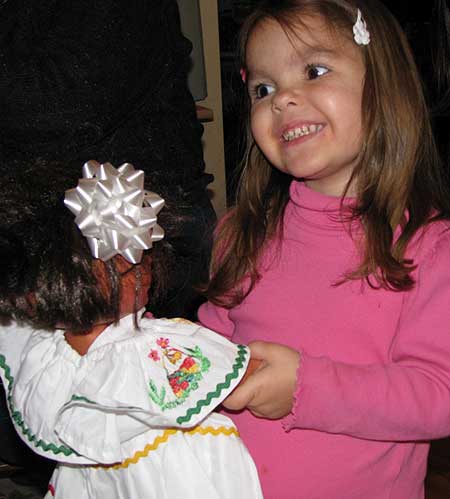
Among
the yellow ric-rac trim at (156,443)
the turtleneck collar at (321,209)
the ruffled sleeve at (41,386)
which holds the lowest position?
the yellow ric-rac trim at (156,443)

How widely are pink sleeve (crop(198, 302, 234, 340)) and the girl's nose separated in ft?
1.18

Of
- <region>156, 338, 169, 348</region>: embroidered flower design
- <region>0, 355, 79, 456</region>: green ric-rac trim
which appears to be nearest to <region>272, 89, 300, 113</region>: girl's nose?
<region>156, 338, 169, 348</region>: embroidered flower design

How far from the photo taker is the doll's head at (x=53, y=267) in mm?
756

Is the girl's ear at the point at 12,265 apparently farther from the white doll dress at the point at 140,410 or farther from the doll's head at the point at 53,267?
the white doll dress at the point at 140,410

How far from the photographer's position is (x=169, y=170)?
1.12 m

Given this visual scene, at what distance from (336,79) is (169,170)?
1.02 ft

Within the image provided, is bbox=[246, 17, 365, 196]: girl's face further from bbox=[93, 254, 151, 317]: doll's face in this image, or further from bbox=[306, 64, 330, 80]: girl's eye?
bbox=[93, 254, 151, 317]: doll's face

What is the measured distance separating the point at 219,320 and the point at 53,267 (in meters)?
0.47

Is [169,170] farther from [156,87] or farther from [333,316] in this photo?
[333,316]

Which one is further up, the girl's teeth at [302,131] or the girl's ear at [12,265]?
the girl's teeth at [302,131]

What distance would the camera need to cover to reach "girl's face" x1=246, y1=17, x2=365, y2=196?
0.99 meters

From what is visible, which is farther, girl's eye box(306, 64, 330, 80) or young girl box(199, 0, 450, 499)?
girl's eye box(306, 64, 330, 80)

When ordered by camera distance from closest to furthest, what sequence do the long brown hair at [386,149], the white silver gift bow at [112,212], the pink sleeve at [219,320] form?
the white silver gift bow at [112,212] < the long brown hair at [386,149] < the pink sleeve at [219,320]

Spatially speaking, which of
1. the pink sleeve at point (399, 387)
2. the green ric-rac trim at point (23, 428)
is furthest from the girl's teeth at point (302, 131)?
the green ric-rac trim at point (23, 428)
